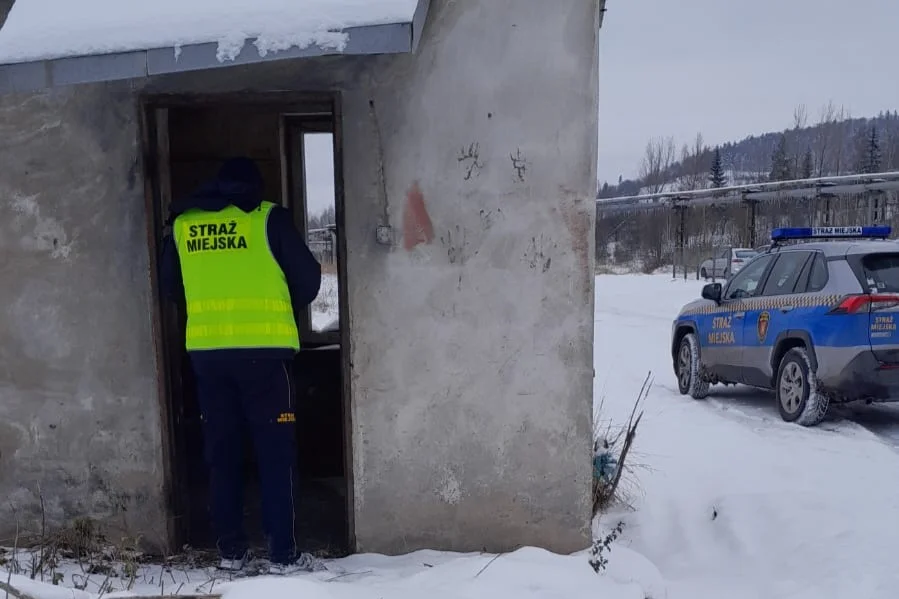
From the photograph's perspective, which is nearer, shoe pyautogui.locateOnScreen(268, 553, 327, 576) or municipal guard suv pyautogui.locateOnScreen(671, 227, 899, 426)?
shoe pyautogui.locateOnScreen(268, 553, 327, 576)

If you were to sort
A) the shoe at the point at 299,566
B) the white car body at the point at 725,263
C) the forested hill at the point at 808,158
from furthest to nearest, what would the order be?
the forested hill at the point at 808,158
the white car body at the point at 725,263
the shoe at the point at 299,566

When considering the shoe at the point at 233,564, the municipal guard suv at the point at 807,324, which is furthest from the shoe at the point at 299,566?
the municipal guard suv at the point at 807,324

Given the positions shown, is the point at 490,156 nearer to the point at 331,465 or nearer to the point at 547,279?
the point at 547,279

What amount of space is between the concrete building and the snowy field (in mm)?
363

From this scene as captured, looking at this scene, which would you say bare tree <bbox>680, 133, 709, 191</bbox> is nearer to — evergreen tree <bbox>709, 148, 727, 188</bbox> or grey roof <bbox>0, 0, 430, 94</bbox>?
evergreen tree <bbox>709, 148, 727, 188</bbox>

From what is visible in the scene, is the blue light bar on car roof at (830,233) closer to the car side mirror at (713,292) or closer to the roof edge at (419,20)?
the car side mirror at (713,292)

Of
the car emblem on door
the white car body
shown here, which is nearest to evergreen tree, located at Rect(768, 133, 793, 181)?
the white car body

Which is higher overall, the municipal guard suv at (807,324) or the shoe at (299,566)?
the municipal guard suv at (807,324)

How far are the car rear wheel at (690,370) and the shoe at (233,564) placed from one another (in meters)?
6.07

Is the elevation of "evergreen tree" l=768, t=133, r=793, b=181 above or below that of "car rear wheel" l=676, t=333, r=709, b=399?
above

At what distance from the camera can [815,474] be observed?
5.09 metres

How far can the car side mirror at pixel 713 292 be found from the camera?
308 inches

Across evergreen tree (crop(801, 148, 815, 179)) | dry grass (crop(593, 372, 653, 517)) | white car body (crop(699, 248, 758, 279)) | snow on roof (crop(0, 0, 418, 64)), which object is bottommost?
dry grass (crop(593, 372, 653, 517))

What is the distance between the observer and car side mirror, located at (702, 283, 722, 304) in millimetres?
7816
